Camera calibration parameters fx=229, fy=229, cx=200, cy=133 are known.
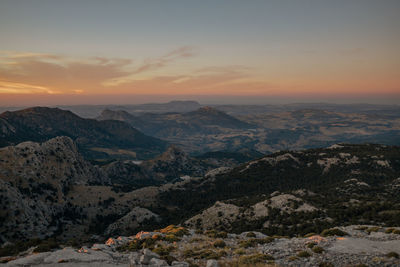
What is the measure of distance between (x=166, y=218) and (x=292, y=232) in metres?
125

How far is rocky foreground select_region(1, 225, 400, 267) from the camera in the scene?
90.8 feet

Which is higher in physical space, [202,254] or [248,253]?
[202,254]

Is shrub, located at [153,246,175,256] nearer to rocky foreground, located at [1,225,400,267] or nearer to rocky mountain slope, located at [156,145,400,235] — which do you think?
rocky foreground, located at [1,225,400,267]

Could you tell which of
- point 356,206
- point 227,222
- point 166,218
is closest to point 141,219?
point 166,218

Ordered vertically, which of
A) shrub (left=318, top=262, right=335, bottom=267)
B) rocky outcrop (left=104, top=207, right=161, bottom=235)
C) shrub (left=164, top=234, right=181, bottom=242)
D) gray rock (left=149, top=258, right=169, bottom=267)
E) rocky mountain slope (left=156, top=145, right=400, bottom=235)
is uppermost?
shrub (left=318, top=262, right=335, bottom=267)

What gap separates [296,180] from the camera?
188 meters

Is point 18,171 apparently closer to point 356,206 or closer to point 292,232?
point 292,232

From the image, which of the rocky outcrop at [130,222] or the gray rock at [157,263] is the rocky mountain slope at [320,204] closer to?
the rocky outcrop at [130,222]

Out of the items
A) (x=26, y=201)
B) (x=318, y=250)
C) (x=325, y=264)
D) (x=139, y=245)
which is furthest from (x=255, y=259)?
(x=26, y=201)

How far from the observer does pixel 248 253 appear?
34125 millimetres

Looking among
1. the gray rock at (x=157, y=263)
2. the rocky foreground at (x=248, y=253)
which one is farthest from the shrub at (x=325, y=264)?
the gray rock at (x=157, y=263)

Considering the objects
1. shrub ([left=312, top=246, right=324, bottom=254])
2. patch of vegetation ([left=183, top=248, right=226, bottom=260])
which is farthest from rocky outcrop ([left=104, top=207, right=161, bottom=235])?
shrub ([left=312, top=246, right=324, bottom=254])

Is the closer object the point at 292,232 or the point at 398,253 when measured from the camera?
the point at 398,253

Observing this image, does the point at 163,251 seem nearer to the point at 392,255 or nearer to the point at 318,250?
the point at 318,250
